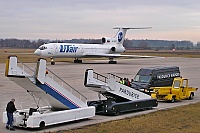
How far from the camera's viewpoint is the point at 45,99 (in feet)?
53.1

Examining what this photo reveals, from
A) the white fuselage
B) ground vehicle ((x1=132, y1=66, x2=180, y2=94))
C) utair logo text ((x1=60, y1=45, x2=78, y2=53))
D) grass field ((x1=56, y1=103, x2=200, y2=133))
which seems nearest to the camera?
grass field ((x1=56, y1=103, x2=200, y2=133))

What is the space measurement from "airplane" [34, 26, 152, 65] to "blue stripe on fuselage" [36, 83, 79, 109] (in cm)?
4150

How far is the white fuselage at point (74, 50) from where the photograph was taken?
189 feet

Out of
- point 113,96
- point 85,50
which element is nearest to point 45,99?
point 113,96

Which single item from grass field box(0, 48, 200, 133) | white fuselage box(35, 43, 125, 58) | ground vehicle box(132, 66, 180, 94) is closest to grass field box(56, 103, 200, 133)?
grass field box(0, 48, 200, 133)

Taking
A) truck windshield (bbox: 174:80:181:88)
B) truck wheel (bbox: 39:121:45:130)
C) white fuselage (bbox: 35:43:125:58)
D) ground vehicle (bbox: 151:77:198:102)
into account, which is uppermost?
white fuselage (bbox: 35:43:125:58)

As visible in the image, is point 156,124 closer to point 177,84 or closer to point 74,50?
point 177,84

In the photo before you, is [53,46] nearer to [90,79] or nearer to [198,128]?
[90,79]

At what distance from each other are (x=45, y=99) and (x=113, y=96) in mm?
4029

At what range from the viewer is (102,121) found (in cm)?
1659

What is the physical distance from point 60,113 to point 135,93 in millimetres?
5623

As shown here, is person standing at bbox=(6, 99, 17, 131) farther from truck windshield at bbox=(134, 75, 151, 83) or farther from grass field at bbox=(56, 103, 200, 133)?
truck windshield at bbox=(134, 75, 151, 83)

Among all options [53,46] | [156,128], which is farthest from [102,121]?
[53,46]

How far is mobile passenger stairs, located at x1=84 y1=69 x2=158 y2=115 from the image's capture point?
17.8 m
